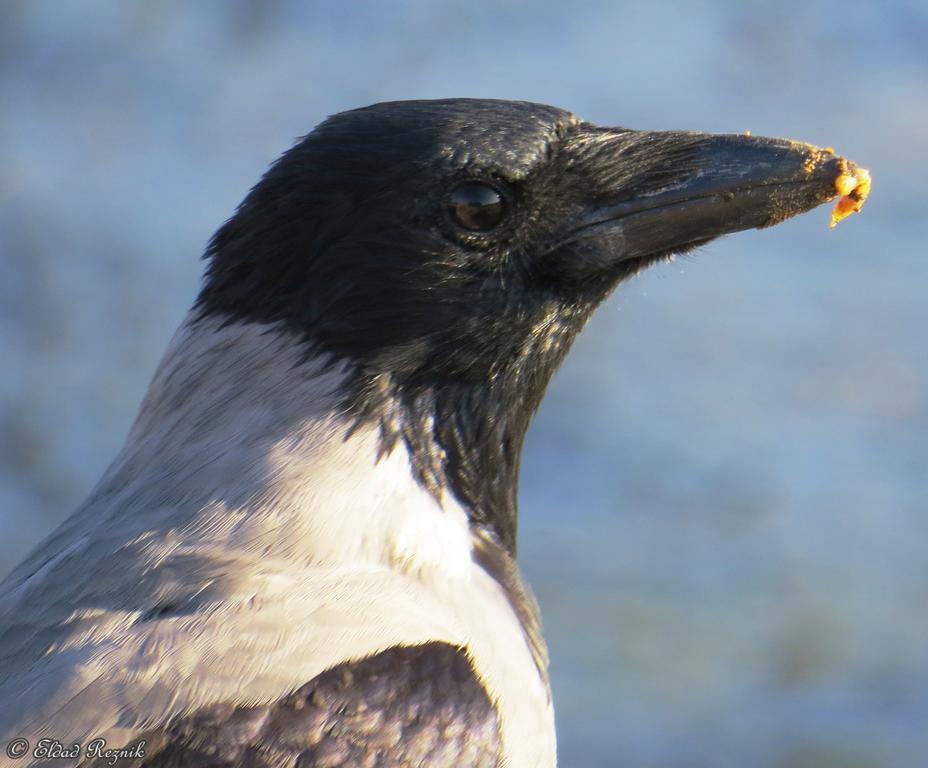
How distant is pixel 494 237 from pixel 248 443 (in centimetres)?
81

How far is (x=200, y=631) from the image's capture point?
3660mm

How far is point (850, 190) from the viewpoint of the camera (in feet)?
14.9

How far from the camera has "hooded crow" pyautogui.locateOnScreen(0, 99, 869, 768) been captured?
11.9 feet

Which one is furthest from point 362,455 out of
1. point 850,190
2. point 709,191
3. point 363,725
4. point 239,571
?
point 850,190

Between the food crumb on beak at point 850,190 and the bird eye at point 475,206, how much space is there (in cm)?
90

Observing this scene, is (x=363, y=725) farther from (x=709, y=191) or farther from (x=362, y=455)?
(x=709, y=191)

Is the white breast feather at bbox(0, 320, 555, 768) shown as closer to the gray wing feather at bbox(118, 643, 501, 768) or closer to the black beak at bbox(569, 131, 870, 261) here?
the gray wing feather at bbox(118, 643, 501, 768)

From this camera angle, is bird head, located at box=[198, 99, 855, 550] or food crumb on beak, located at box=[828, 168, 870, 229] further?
food crumb on beak, located at box=[828, 168, 870, 229]

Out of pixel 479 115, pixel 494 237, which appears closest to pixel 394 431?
pixel 494 237

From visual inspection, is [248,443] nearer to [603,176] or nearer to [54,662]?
[54,662]

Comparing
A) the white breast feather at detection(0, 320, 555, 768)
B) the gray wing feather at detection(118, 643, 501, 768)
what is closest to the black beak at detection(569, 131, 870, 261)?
the white breast feather at detection(0, 320, 555, 768)

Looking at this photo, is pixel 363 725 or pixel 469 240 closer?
pixel 363 725

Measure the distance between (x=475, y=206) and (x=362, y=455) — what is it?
27.0 inches

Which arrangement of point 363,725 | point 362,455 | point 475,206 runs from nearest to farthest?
point 363,725
point 362,455
point 475,206
